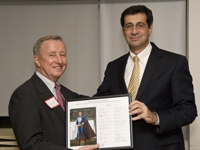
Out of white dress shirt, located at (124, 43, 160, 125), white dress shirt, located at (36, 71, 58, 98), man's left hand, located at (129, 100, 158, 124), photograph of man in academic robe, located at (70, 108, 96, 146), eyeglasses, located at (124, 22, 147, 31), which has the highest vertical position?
eyeglasses, located at (124, 22, 147, 31)

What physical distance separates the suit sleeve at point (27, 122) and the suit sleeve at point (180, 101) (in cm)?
71

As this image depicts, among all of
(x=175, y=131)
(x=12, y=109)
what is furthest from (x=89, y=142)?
(x=175, y=131)

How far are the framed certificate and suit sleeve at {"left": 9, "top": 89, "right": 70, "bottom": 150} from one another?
A: 13cm

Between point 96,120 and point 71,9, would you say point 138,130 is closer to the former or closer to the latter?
point 96,120

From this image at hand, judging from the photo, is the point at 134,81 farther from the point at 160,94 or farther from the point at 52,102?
the point at 52,102

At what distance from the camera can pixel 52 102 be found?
2.15 meters

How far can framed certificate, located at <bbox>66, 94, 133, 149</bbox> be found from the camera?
205 cm

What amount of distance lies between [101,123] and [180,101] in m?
0.58

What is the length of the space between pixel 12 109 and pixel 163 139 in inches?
39.7

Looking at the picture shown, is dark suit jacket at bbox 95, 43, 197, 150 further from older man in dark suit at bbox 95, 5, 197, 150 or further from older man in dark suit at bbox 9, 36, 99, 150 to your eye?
older man in dark suit at bbox 9, 36, 99, 150

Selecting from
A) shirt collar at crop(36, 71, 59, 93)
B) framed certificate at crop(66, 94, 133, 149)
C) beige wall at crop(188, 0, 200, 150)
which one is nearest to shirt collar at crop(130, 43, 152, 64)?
framed certificate at crop(66, 94, 133, 149)

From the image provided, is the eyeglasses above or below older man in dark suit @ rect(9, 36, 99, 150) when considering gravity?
above

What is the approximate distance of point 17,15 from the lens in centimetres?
338

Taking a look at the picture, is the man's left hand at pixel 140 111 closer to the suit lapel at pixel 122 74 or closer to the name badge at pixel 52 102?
the suit lapel at pixel 122 74
